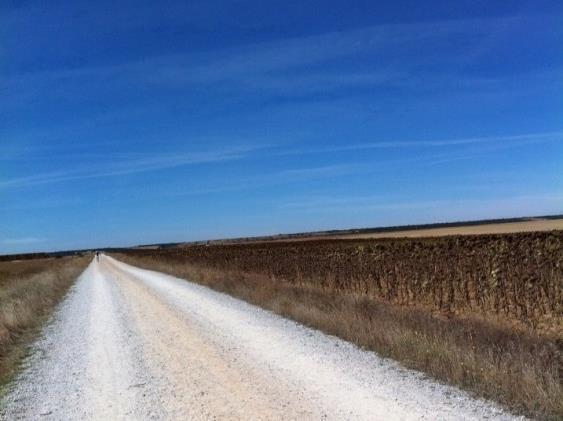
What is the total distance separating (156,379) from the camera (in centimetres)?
866

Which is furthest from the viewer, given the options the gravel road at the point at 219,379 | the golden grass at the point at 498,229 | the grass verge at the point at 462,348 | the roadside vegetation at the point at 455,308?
the golden grass at the point at 498,229

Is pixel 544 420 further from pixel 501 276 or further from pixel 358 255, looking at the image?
pixel 358 255

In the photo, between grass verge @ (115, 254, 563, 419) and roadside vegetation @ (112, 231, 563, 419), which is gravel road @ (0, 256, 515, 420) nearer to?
grass verge @ (115, 254, 563, 419)

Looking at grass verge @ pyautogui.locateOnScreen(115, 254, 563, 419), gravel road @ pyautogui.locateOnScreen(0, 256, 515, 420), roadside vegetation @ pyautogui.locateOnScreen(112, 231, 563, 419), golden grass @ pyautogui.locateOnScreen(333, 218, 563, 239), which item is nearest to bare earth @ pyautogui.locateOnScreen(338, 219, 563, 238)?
golden grass @ pyautogui.locateOnScreen(333, 218, 563, 239)

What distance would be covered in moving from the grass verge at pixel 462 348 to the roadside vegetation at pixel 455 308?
0.7 inches

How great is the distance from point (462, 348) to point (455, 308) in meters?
6.91

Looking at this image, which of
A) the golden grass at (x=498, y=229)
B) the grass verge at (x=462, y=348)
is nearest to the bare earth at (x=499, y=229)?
the golden grass at (x=498, y=229)

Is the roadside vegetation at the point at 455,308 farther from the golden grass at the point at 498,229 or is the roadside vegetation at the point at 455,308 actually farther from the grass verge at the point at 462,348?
→ the golden grass at the point at 498,229

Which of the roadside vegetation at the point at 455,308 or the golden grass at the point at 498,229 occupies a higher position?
the golden grass at the point at 498,229

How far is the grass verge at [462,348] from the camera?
21.2ft

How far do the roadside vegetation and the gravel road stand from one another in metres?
0.48

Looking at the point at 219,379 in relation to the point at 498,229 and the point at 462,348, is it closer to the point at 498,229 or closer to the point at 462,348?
the point at 462,348

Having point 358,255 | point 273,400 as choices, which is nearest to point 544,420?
point 273,400

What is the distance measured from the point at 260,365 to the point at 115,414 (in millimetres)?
2682
